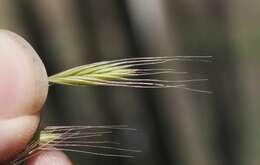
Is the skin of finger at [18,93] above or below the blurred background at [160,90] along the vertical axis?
above

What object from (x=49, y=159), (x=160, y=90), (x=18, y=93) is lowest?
(x=160, y=90)

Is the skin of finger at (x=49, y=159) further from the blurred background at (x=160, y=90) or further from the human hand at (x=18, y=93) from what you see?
the blurred background at (x=160, y=90)

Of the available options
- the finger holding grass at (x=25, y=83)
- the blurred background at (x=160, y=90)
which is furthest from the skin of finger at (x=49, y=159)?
the blurred background at (x=160, y=90)

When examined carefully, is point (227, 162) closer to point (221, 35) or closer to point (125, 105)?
point (125, 105)

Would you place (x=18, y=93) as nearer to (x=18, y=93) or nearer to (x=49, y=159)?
(x=18, y=93)

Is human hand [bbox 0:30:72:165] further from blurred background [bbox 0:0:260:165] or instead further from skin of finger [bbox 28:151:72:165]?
blurred background [bbox 0:0:260:165]

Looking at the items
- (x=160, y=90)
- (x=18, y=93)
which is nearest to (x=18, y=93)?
(x=18, y=93)
